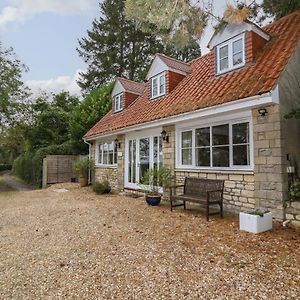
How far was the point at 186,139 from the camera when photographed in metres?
8.79

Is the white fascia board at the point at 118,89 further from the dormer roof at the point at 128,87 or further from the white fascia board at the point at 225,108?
the white fascia board at the point at 225,108

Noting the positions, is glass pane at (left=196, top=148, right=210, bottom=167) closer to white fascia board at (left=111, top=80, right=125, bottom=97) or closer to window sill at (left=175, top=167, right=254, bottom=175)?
window sill at (left=175, top=167, right=254, bottom=175)

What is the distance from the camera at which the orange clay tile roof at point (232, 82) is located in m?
6.48

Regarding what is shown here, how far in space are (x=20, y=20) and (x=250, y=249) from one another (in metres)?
12.1

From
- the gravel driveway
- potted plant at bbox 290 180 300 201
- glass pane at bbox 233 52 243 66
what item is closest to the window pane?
glass pane at bbox 233 52 243 66

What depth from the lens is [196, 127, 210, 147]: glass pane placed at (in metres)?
8.02

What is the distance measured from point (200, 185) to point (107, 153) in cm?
719

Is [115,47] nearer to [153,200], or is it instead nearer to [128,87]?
[128,87]

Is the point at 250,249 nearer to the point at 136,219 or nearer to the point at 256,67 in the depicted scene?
the point at 136,219

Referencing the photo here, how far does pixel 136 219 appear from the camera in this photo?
269 inches

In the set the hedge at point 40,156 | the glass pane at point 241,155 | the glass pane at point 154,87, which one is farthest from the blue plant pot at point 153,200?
the hedge at point 40,156

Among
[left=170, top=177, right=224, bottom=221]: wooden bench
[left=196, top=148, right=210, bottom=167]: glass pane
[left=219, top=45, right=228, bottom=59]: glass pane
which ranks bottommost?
[left=170, top=177, right=224, bottom=221]: wooden bench

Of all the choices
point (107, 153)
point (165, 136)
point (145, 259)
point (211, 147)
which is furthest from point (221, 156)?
point (107, 153)

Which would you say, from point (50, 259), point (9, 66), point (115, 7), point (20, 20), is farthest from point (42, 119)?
point (50, 259)
